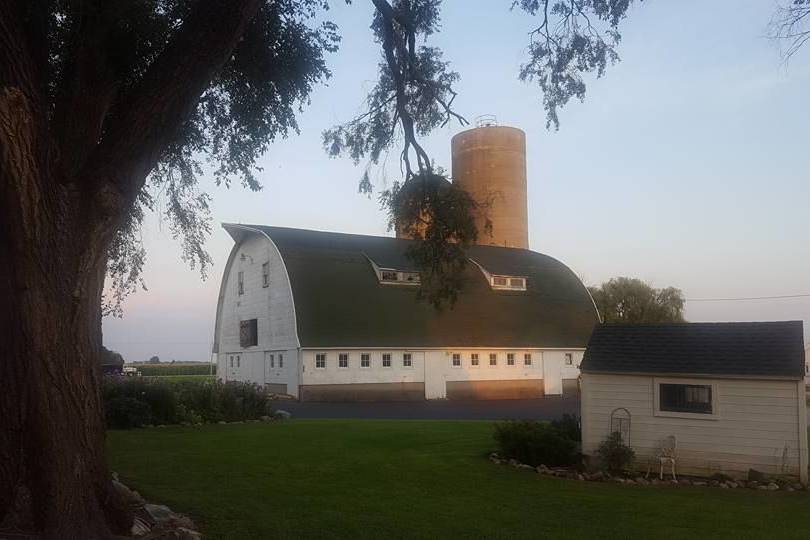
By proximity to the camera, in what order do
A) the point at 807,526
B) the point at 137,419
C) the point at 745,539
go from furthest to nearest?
1. the point at 137,419
2. the point at 807,526
3. the point at 745,539

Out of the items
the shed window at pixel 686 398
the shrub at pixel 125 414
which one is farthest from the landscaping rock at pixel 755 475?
the shrub at pixel 125 414

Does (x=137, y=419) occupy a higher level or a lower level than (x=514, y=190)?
lower

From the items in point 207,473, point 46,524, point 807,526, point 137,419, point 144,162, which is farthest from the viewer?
point 137,419

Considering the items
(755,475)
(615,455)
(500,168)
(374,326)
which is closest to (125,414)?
(615,455)

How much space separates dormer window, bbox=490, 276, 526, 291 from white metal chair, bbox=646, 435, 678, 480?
3461cm

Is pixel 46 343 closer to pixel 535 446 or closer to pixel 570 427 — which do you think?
pixel 535 446

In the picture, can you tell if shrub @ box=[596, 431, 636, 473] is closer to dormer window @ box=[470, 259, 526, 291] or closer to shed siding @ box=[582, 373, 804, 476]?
shed siding @ box=[582, 373, 804, 476]

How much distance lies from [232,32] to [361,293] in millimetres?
35756

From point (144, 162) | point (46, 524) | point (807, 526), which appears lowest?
point (807, 526)

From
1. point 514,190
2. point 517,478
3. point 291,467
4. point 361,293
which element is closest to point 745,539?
point 517,478

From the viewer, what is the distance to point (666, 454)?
626 inches

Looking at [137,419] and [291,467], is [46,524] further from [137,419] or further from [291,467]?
[137,419]

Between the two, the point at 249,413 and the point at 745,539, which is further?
the point at 249,413

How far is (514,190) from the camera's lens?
6325 cm
